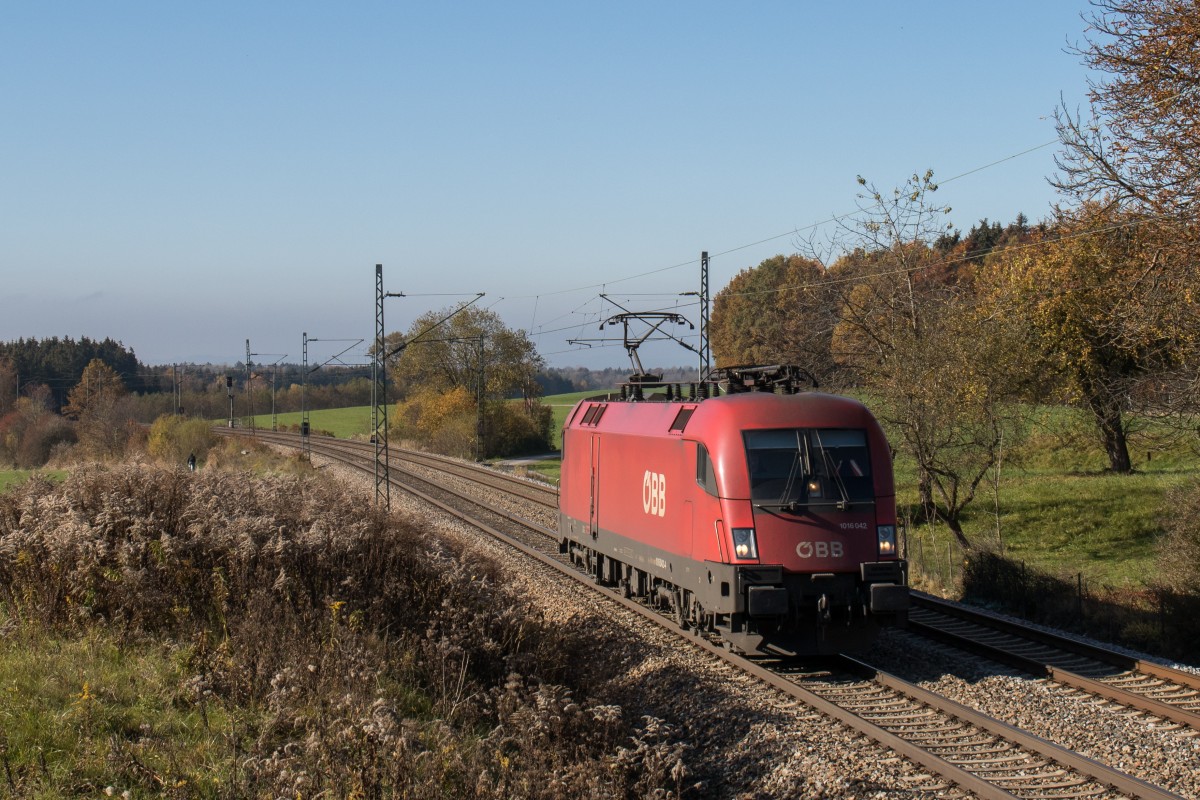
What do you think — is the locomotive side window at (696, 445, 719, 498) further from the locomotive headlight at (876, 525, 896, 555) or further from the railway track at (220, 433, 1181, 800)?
the railway track at (220, 433, 1181, 800)

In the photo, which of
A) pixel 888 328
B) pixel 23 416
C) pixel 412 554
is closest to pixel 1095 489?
pixel 888 328

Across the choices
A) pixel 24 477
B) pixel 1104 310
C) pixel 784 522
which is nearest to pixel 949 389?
pixel 1104 310

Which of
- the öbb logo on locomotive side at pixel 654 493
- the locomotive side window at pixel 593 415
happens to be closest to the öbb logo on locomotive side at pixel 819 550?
the öbb logo on locomotive side at pixel 654 493

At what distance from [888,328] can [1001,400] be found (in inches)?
143

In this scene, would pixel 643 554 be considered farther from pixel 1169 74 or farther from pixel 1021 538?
pixel 1021 538

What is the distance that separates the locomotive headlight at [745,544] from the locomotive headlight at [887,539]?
59.9 inches

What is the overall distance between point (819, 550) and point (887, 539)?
0.91 m

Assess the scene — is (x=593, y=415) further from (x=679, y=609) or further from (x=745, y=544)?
(x=745, y=544)

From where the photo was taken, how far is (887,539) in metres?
11.9

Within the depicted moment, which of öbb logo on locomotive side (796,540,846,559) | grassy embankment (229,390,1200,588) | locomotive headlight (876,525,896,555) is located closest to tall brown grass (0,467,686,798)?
öbb logo on locomotive side (796,540,846,559)

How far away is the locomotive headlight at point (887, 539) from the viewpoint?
11883 millimetres

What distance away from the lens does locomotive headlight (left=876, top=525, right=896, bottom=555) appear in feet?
39.0

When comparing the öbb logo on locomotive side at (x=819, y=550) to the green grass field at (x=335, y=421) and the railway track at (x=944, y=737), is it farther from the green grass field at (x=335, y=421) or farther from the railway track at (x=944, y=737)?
the green grass field at (x=335, y=421)

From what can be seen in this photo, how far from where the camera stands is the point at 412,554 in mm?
12133
